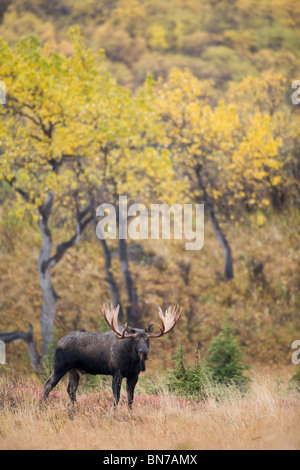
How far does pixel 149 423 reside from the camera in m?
9.59

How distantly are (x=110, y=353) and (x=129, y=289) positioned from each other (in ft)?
41.4

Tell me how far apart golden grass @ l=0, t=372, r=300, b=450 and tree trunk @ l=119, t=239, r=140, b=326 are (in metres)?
11.1

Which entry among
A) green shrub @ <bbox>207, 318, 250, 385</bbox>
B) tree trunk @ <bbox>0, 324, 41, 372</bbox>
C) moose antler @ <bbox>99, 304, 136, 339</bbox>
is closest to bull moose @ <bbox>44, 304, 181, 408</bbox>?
moose antler @ <bbox>99, 304, 136, 339</bbox>

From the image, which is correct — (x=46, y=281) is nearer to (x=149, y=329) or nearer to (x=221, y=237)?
(x=221, y=237)

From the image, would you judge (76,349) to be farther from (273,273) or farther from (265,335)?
(273,273)

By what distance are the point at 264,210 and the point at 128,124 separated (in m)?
9.43

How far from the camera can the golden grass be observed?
8633 mm

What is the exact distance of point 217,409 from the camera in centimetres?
1034

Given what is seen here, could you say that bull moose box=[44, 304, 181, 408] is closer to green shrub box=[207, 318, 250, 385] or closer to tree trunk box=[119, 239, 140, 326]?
green shrub box=[207, 318, 250, 385]

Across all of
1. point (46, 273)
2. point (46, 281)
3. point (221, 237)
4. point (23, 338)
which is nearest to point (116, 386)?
point (23, 338)

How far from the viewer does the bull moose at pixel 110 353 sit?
33.1 feet

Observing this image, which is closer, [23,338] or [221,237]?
[23,338]

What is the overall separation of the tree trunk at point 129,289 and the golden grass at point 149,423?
11.1m
